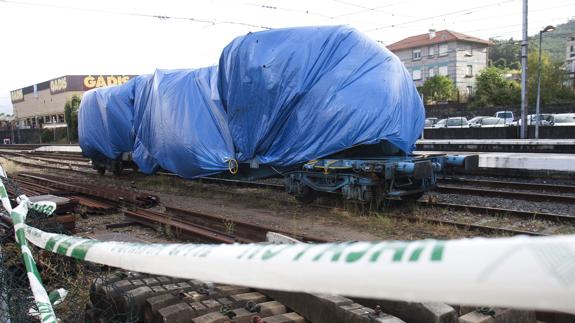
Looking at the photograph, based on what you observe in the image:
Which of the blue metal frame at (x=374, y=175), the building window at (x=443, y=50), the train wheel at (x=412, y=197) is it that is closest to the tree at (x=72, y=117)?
the blue metal frame at (x=374, y=175)

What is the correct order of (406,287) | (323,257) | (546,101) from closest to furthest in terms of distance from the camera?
(406,287) < (323,257) < (546,101)

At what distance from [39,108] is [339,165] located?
8582 cm

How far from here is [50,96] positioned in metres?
75.9

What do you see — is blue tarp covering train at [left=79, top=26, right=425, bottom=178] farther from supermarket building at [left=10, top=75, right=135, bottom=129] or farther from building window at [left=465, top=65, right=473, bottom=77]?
building window at [left=465, top=65, right=473, bottom=77]

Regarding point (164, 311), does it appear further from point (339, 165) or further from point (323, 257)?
point (339, 165)

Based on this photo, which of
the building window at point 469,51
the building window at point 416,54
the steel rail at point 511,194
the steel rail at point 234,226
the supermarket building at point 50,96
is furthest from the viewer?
the building window at point 416,54

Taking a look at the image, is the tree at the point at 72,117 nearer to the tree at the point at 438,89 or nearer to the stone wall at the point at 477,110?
the stone wall at the point at 477,110

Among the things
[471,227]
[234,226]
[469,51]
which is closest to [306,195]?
[234,226]

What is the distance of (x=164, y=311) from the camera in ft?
9.71

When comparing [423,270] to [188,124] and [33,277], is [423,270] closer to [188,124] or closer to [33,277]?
[33,277]

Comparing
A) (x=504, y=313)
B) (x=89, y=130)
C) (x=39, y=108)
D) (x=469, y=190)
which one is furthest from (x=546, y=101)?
(x=39, y=108)

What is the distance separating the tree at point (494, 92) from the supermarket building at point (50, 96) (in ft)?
149

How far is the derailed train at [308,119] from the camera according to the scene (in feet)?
27.6

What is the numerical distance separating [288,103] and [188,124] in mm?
2703
